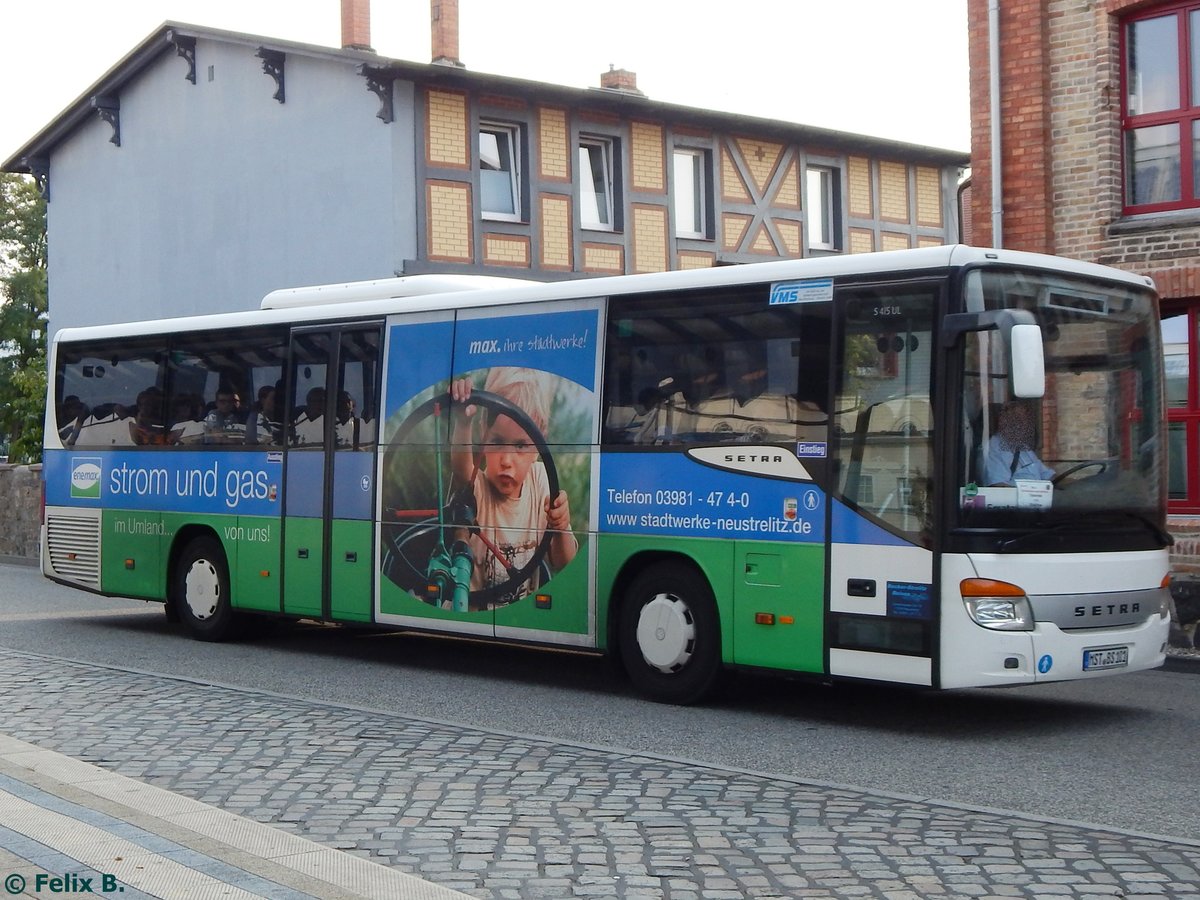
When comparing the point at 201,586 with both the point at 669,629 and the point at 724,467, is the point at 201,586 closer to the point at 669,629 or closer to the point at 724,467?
the point at 669,629

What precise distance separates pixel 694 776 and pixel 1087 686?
485 cm

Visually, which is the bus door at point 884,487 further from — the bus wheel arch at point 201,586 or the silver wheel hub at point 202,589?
the silver wheel hub at point 202,589

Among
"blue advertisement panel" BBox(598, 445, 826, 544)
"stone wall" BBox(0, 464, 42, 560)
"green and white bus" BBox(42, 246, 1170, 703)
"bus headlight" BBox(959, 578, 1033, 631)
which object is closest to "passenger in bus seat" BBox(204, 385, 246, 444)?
"green and white bus" BBox(42, 246, 1170, 703)

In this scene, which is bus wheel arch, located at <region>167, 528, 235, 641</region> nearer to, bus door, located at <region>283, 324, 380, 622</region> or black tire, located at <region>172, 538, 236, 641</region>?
black tire, located at <region>172, 538, 236, 641</region>

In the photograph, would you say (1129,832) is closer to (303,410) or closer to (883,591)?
(883,591)

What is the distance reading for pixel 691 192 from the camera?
29.1 metres

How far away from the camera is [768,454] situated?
10.0 m

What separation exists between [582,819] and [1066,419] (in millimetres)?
4295

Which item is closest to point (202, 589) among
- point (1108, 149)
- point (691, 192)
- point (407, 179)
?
point (1108, 149)

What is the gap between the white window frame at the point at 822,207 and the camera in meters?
30.8

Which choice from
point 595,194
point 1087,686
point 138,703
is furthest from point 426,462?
point 595,194

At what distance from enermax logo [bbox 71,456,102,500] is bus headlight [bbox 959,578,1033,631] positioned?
31.6 feet

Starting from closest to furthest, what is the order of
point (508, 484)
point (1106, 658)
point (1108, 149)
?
point (1106, 658), point (508, 484), point (1108, 149)

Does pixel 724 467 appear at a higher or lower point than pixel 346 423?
lower
